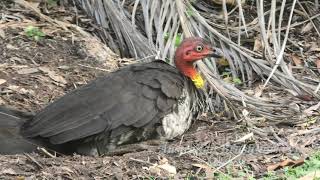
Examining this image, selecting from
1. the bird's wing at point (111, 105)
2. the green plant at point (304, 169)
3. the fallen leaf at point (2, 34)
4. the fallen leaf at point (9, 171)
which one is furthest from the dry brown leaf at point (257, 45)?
the fallen leaf at point (9, 171)

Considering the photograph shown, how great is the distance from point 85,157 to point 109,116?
451mm

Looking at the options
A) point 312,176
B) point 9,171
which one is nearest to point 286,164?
point 312,176

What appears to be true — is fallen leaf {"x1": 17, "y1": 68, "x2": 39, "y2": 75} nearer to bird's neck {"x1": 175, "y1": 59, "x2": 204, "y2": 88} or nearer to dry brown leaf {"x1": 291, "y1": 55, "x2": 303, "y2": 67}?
bird's neck {"x1": 175, "y1": 59, "x2": 204, "y2": 88}

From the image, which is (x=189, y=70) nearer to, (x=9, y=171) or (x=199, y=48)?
(x=199, y=48)

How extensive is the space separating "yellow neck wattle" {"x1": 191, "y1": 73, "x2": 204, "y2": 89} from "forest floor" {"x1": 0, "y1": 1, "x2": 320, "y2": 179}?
31cm

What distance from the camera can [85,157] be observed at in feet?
17.5

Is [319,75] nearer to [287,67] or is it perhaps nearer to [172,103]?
[287,67]

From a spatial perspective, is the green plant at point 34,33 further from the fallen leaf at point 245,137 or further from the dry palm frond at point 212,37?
the fallen leaf at point 245,137

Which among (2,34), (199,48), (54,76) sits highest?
(199,48)

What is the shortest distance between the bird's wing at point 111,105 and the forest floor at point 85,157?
24 cm

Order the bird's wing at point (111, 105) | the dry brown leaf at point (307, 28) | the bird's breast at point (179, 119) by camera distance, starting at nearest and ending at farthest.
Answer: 1. the bird's wing at point (111, 105)
2. the bird's breast at point (179, 119)
3. the dry brown leaf at point (307, 28)

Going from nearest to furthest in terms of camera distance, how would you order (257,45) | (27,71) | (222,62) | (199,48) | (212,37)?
(199,48), (27,71), (212,37), (222,62), (257,45)

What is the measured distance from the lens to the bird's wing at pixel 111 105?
18.2 ft

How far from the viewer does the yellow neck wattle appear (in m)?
6.40
